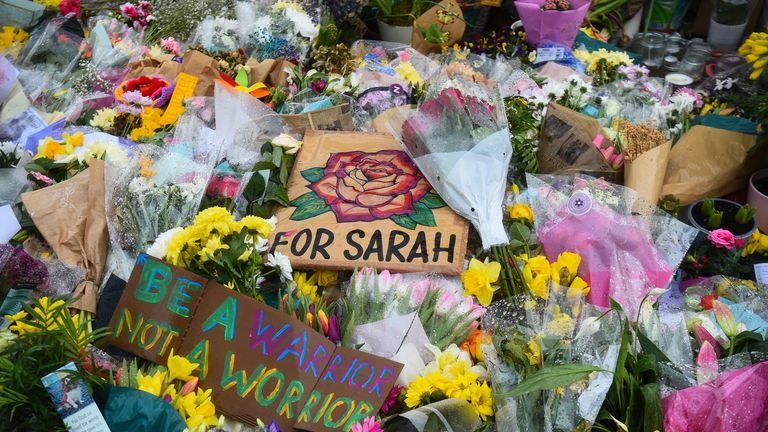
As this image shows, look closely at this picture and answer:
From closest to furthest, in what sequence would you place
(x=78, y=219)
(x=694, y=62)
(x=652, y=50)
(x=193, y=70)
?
(x=78, y=219) < (x=193, y=70) < (x=694, y=62) < (x=652, y=50)

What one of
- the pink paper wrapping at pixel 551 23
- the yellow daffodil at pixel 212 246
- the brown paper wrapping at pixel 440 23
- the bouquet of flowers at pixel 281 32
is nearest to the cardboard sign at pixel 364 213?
the yellow daffodil at pixel 212 246

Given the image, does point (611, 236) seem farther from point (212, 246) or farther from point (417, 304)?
point (212, 246)

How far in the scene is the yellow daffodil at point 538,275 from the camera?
1.89 meters

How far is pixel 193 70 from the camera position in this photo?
2.97m

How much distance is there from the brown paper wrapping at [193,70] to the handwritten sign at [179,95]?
0.08 feet

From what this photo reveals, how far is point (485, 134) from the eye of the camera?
220cm

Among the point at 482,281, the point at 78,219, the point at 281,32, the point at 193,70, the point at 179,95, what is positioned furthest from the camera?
the point at 281,32

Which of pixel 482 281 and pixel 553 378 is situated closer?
pixel 553 378

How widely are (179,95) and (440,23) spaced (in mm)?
1594

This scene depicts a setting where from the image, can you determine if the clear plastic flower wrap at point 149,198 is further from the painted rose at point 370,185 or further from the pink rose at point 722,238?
the pink rose at point 722,238

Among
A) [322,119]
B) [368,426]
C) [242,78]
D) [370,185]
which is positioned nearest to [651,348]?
[368,426]

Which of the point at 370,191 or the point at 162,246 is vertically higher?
the point at 162,246

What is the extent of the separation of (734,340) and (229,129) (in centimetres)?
186

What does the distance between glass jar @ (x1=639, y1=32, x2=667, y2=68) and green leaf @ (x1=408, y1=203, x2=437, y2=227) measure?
2829mm
